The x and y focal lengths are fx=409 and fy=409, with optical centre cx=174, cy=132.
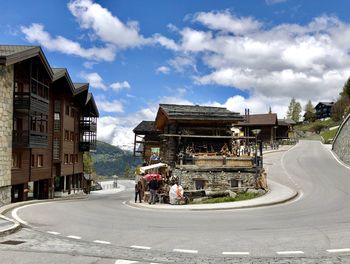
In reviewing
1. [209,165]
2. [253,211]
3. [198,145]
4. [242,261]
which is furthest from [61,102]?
[242,261]

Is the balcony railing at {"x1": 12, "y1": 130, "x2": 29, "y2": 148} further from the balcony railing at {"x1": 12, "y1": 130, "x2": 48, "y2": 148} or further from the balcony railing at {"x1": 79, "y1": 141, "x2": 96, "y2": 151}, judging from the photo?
the balcony railing at {"x1": 79, "y1": 141, "x2": 96, "y2": 151}

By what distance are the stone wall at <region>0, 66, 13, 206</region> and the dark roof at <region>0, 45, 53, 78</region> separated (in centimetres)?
129

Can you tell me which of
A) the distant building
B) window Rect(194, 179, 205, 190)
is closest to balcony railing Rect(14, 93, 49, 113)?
window Rect(194, 179, 205, 190)

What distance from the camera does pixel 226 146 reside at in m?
31.8

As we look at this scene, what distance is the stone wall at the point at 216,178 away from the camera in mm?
28102

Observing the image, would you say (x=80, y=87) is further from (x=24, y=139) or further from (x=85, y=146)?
(x=24, y=139)

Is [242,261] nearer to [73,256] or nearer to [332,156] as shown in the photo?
[73,256]

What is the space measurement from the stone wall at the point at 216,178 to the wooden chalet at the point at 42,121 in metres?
11.9

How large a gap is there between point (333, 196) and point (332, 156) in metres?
30.6

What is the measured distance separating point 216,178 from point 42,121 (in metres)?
18.0

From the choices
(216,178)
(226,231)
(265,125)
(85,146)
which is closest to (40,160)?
(85,146)

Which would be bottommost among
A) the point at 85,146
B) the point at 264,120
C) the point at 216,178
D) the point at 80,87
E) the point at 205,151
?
the point at 216,178

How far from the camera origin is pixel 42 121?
37.5m

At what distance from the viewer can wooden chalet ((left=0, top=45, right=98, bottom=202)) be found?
29.8 m
